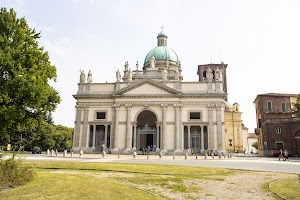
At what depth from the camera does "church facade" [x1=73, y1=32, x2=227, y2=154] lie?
4472 cm

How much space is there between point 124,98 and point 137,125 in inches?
245

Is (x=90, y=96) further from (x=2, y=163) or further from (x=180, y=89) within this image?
(x=2, y=163)

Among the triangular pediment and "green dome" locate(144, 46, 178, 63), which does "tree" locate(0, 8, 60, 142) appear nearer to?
the triangular pediment

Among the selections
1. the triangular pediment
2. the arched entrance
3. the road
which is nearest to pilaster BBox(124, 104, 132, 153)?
the triangular pediment

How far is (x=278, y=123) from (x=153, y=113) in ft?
74.7

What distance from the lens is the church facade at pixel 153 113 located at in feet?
147

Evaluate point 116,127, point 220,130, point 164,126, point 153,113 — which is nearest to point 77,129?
point 116,127

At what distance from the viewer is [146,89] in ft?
153

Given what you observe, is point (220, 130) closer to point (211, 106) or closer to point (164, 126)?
point (211, 106)

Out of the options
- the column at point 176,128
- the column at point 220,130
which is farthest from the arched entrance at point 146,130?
the column at point 220,130

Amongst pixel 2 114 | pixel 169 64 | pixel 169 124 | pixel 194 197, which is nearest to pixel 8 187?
pixel 2 114

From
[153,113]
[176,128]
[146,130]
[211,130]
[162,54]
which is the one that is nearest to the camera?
[211,130]

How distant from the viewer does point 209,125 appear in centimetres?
4438

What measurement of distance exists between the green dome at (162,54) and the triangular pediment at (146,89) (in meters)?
14.1
